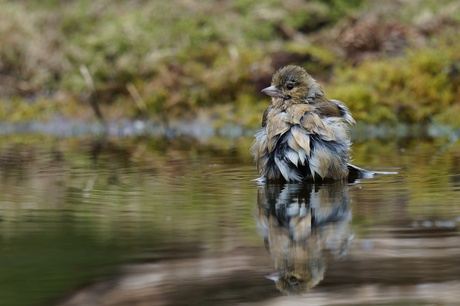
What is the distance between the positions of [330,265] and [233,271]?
1.28ft

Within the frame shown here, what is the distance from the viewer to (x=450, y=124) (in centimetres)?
1105

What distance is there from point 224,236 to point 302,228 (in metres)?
0.43

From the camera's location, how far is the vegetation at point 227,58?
11828 mm

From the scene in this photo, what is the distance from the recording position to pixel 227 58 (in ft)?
43.1

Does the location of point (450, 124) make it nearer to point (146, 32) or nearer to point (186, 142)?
point (186, 142)

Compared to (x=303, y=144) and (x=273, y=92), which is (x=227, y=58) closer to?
(x=273, y=92)

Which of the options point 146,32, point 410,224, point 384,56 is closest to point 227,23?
point 146,32

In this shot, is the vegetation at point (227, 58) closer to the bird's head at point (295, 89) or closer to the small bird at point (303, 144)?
the bird's head at point (295, 89)

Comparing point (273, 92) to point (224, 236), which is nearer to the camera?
point (224, 236)

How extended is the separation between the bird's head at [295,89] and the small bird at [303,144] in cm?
8

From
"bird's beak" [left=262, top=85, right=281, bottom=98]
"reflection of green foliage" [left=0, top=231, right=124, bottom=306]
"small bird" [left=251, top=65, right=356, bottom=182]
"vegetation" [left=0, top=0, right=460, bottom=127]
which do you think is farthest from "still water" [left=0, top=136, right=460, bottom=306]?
"vegetation" [left=0, top=0, right=460, bottom=127]

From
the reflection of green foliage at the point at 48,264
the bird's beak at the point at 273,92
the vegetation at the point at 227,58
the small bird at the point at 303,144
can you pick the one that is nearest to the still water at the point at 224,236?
the reflection of green foliage at the point at 48,264

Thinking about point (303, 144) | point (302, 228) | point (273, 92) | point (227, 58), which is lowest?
point (302, 228)

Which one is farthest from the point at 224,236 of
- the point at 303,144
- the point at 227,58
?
the point at 227,58
